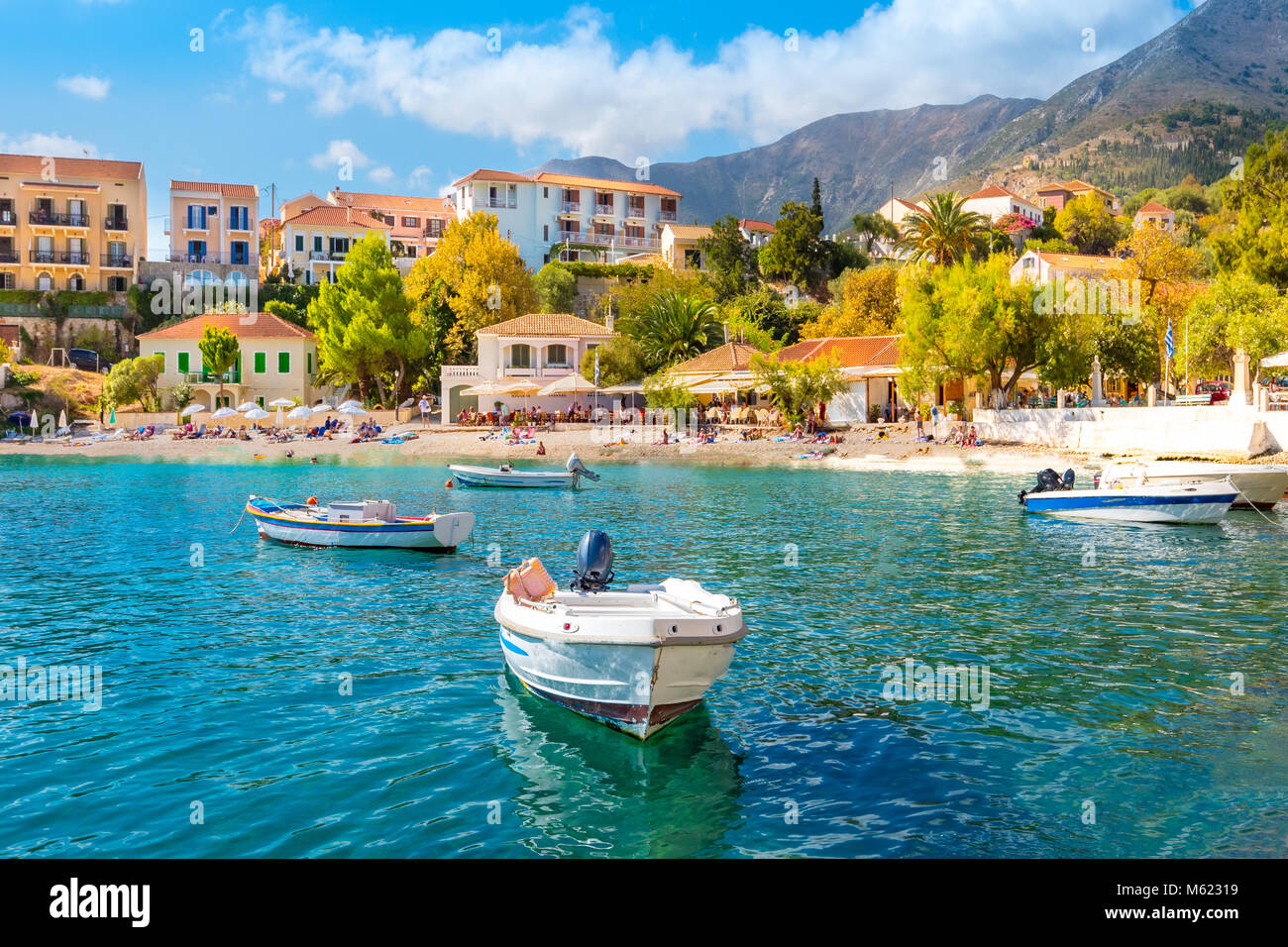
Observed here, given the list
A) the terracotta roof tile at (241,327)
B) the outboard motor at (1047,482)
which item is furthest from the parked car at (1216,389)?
the terracotta roof tile at (241,327)

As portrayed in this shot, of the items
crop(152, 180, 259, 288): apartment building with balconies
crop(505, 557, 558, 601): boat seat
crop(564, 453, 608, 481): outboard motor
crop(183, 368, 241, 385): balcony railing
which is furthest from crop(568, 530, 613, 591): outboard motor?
crop(152, 180, 259, 288): apartment building with balconies

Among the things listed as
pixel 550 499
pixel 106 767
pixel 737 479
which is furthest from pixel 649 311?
pixel 106 767

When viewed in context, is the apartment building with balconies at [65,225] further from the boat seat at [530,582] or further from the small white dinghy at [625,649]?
the small white dinghy at [625,649]

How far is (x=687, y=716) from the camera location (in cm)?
1291

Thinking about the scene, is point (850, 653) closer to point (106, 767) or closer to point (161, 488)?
point (106, 767)

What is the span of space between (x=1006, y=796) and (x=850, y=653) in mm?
5831

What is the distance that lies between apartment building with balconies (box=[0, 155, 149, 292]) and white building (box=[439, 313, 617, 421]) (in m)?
34.8

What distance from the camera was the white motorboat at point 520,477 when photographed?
42281mm

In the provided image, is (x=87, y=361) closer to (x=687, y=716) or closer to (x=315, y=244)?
(x=315, y=244)

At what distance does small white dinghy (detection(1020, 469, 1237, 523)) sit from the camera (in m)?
31.5

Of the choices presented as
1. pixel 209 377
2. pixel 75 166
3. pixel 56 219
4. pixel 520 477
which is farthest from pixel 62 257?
pixel 520 477

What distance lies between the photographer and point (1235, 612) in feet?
62.3

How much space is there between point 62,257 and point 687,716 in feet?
279

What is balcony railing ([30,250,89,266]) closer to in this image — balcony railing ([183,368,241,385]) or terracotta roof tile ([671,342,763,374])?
balcony railing ([183,368,241,385])
